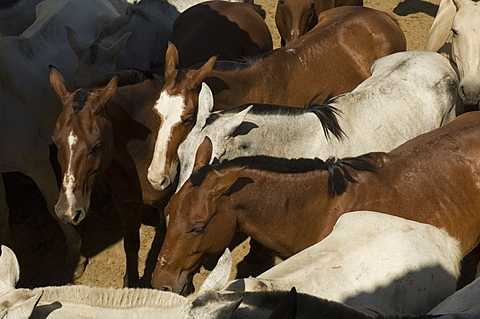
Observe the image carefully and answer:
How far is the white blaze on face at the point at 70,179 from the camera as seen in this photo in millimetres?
4023

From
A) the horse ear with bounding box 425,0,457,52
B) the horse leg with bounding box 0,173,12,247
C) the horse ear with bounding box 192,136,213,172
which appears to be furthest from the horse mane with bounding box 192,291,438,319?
the horse ear with bounding box 425,0,457,52

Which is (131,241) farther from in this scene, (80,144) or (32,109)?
(32,109)

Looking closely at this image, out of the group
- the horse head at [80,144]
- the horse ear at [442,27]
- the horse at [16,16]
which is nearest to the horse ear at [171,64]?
the horse head at [80,144]

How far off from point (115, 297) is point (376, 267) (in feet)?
4.78

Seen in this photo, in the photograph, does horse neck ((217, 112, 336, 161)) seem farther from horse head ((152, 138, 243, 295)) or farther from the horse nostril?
→ the horse nostril

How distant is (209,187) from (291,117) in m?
1.17

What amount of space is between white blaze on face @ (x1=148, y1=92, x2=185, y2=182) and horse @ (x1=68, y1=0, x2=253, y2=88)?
103cm

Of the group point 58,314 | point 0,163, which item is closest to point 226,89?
point 0,163

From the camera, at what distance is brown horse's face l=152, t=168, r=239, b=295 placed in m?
3.32

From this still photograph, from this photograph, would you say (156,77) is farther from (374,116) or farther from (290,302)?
(290,302)

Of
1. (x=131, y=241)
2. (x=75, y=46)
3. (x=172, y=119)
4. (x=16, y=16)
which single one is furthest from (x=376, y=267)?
(x=16, y=16)

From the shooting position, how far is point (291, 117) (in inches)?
167

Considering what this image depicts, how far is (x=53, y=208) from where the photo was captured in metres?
5.07

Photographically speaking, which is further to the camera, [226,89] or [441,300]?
[226,89]
